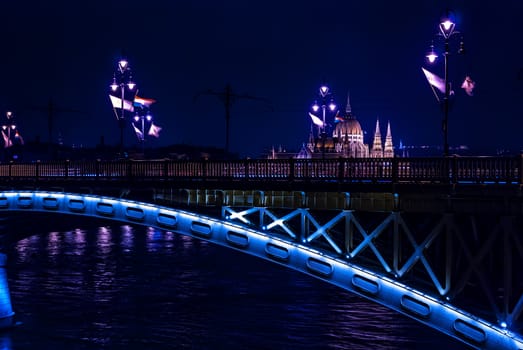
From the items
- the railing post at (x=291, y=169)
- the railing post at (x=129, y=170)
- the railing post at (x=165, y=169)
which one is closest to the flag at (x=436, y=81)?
the railing post at (x=291, y=169)

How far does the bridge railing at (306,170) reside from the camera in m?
21.3

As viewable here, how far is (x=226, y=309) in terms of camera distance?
4025cm

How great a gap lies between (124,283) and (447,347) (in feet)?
79.5

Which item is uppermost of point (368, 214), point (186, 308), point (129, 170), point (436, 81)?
point (436, 81)

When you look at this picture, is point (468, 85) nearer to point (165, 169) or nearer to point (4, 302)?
point (165, 169)

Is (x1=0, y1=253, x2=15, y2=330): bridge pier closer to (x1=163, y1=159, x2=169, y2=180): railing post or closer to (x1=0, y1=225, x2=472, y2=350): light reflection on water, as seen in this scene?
(x1=0, y1=225, x2=472, y2=350): light reflection on water

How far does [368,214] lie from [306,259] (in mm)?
6790

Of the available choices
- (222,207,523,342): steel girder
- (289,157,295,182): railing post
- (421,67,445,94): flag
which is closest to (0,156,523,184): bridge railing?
(289,157,295,182): railing post

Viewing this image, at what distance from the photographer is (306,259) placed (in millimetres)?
23312

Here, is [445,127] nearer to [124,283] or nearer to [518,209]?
[518,209]

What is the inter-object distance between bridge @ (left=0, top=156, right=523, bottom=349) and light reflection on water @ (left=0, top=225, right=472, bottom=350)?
6.43m

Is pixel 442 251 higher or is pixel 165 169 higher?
pixel 165 169

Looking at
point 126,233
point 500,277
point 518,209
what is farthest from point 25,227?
point 518,209

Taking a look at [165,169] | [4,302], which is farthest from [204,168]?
[4,302]
